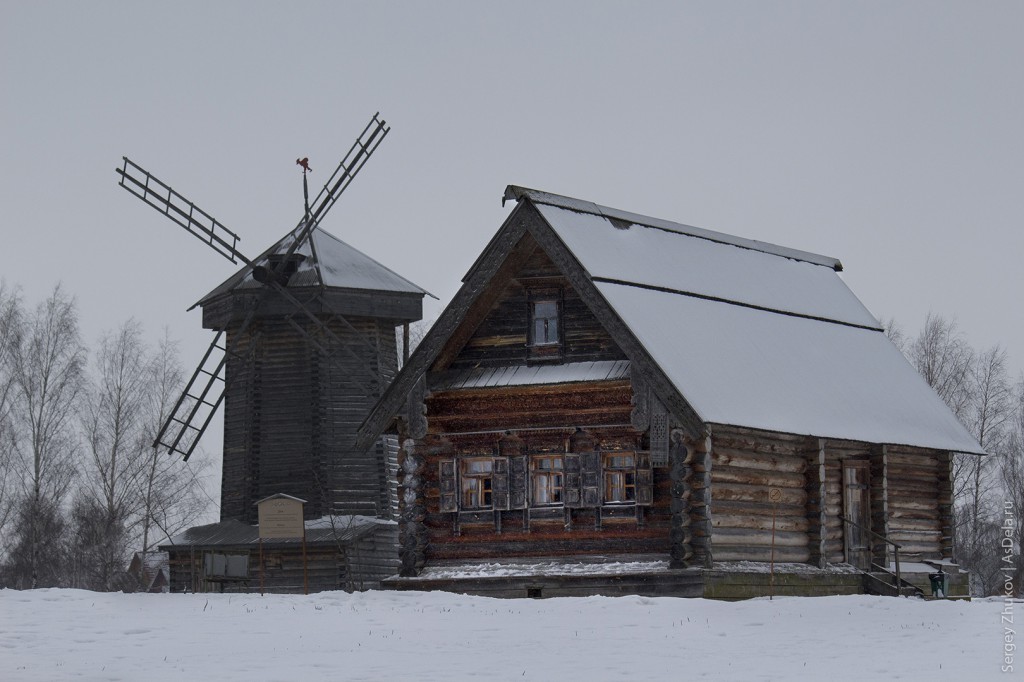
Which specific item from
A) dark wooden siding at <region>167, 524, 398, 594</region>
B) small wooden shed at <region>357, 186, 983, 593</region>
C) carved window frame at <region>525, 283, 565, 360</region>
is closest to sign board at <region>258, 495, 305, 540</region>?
small wooden shed at <region>357, 186, 983, 593</region>

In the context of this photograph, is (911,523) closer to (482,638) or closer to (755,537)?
(755,537)

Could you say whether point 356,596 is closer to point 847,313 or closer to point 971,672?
point 971,672

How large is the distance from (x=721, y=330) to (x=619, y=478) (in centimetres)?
389

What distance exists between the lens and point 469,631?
22078 mm

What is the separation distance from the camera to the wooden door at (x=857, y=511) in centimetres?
3061

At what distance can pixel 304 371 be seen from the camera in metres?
39.1

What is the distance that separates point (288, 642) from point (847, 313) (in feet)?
61.4

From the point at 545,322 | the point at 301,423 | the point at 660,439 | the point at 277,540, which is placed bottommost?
the point at 277,540

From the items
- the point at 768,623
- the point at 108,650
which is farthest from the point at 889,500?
the point at 108,650

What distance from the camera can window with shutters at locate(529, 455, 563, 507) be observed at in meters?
28.4

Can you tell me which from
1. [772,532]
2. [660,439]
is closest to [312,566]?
[660,439]

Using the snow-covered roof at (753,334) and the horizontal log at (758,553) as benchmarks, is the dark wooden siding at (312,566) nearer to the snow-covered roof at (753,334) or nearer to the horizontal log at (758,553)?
the snow-covered roof at (753,334)

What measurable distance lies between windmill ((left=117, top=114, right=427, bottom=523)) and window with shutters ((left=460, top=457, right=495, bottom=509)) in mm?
9479

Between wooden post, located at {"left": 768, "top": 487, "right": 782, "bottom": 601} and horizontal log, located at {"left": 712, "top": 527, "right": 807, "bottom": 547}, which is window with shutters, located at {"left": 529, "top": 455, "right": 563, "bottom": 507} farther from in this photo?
wooden post, located at {"left": 768, "top": 487, "right": 782, "bottom": 601}
